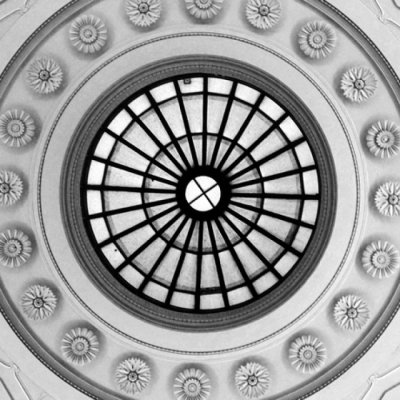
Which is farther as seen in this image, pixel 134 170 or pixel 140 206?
pixel 140 206

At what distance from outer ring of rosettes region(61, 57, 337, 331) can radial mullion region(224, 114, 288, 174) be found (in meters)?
0.42

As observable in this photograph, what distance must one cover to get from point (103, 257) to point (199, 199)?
2087 mm

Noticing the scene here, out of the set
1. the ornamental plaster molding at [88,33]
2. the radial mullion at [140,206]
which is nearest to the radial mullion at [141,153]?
the radial mullion at [140,206]

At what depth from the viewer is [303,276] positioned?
44.5ft

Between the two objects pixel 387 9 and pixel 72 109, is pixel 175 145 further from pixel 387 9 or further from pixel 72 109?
pixel 387 9

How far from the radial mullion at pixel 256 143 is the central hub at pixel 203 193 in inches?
14.7

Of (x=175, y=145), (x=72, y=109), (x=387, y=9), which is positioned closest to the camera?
(x=387, y=9)

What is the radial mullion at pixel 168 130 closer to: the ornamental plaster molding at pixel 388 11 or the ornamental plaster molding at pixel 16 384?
the ornamental plaster molding at pixel 388 11

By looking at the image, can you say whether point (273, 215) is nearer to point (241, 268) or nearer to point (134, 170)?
point (241, 268)

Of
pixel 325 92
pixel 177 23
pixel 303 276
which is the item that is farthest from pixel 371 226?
pixel 177 23

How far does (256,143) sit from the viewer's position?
45.1 ft

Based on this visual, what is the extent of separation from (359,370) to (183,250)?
3895 millimetres

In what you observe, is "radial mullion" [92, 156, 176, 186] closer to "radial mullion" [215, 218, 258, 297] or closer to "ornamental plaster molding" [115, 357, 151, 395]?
"radial mullion" [215, 218, 258, 297]

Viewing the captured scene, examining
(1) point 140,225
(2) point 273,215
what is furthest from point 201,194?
(2) point 273,215
